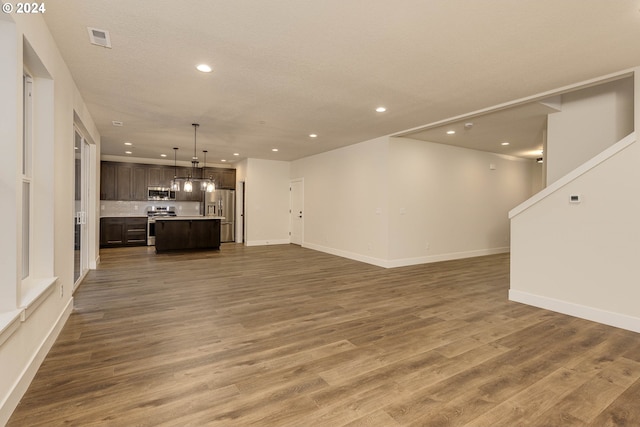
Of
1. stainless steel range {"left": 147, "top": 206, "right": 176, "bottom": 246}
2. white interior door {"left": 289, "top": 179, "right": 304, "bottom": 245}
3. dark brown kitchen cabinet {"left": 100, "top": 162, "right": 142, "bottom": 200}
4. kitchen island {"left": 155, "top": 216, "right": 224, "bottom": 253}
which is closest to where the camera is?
kitchen island {"left": 155, "top": 216, "right": 224, "bottom": 253}

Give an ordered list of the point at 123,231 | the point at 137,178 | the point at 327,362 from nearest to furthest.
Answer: the point at 327,362 < the point at 123,231 < the point at 137,178

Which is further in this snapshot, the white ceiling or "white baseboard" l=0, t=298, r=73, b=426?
the white ceiling

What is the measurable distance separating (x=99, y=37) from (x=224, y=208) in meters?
7.78

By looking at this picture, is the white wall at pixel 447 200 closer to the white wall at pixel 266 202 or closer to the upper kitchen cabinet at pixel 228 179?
the white wall at pixel 266 202

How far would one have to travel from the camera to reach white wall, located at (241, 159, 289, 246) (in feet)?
→ 31.0

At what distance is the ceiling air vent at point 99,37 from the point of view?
8.64ft

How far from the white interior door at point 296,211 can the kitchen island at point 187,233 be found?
2.32 metres

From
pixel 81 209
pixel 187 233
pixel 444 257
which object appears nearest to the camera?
pixel 81 209

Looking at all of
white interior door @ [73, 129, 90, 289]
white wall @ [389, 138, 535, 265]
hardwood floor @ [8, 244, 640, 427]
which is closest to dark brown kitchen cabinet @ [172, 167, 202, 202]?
white interior door @ [73, 129, 90, 289]

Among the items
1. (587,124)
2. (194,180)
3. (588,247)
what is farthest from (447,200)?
(194,180)

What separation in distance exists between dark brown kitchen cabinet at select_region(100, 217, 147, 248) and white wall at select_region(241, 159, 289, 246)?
2.96 meters

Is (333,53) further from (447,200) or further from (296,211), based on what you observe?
(296,211)

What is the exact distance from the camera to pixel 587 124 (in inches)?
171

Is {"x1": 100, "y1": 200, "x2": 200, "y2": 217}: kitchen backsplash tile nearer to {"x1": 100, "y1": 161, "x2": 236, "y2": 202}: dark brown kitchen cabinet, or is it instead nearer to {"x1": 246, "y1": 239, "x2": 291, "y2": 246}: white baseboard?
{"x1": 100, "y1": 161, "x2": 236, "y2": 202}: dark brown kitchen cabinet
